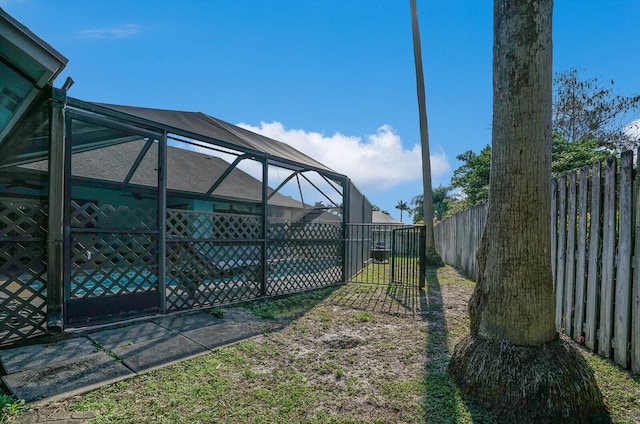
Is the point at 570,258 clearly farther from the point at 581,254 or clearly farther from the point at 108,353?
the point at 108,353

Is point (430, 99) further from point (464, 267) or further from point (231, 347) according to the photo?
point (231, 347)

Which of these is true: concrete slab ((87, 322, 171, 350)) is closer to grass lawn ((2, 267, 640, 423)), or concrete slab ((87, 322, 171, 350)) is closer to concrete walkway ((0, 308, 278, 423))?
concrete walkway ((0, 308, 278, 423))

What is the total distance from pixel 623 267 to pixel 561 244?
3.45ft

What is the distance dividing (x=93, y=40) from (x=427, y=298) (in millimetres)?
8247

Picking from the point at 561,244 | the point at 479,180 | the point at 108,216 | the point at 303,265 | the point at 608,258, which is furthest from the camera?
the point at 479,180

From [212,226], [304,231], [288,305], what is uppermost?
[212,226]

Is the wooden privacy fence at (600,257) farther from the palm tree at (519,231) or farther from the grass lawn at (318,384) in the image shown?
the palm tree at (519,231)

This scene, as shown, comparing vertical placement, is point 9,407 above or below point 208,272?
below

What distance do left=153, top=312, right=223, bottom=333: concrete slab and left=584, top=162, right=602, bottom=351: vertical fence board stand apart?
4.16 metres

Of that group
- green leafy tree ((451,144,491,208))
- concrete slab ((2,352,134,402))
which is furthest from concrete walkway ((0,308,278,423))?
green leafy tree ((451,144,491,208))

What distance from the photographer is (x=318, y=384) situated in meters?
2.48

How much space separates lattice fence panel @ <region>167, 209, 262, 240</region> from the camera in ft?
14.6

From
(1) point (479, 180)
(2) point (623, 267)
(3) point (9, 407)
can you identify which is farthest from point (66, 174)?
(1) point (479, 180)

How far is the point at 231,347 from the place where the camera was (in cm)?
322
